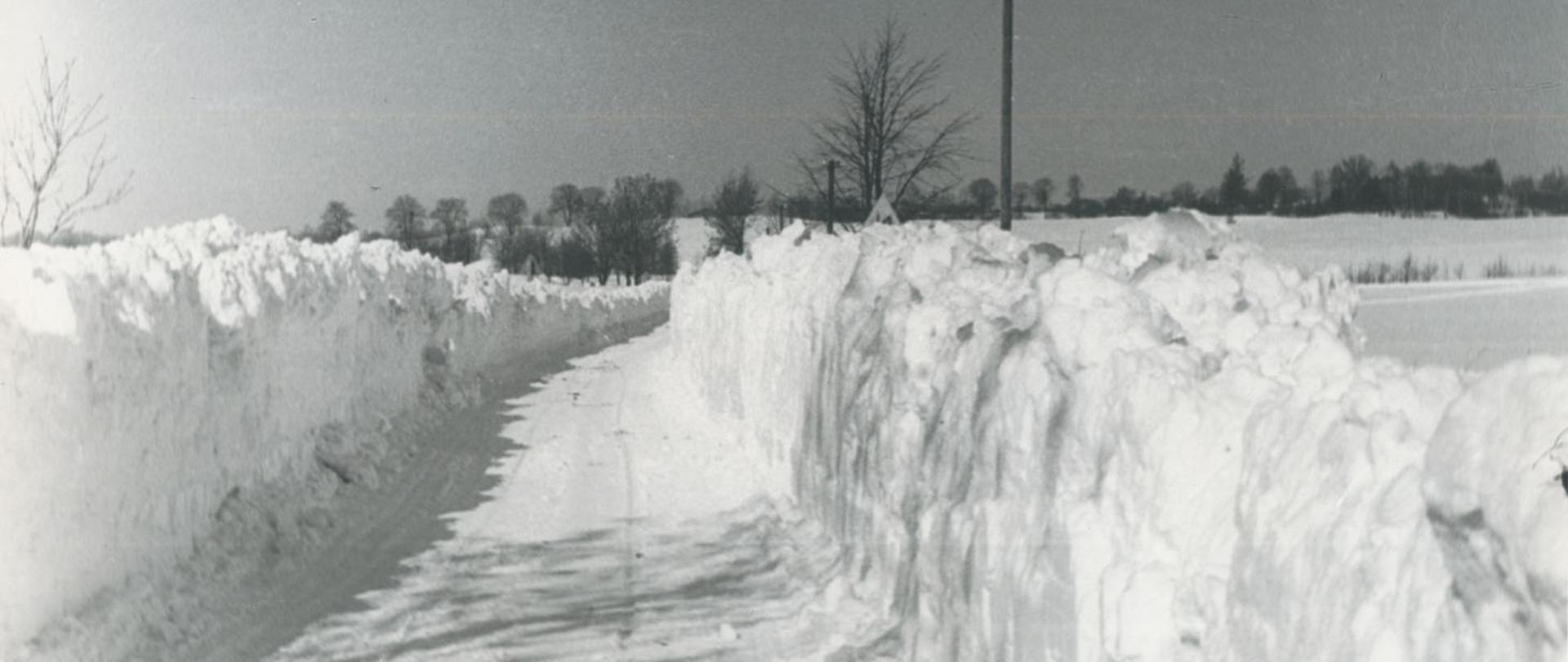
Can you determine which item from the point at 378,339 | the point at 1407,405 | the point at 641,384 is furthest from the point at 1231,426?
the point at 641,384

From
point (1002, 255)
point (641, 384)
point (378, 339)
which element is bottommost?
point (641, 384)

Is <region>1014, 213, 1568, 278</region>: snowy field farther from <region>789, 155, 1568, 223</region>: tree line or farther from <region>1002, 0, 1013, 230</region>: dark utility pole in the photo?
<region>1002, 0, 1013, 230</region>: dark utility pole

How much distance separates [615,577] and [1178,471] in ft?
18.3

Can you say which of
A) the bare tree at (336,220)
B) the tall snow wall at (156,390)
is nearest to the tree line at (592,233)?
the bare tree at (336,220)

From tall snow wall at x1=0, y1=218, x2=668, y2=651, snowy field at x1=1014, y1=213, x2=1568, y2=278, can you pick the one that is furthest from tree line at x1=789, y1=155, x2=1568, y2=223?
tall snow wall at x1=0, y1=218, x2=668, y2=651

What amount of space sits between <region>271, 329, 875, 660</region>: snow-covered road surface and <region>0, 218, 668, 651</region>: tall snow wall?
4.45ft

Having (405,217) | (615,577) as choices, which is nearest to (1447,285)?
(615,577)

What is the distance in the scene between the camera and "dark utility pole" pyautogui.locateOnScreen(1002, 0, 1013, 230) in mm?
20531

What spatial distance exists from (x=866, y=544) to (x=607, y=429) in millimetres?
10170

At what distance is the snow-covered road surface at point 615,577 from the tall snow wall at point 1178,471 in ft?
1.69

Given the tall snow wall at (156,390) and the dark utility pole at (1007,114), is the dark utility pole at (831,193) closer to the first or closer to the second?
the dark utility pole at (1007,114)

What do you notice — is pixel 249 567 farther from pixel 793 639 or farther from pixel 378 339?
pixel 378 339

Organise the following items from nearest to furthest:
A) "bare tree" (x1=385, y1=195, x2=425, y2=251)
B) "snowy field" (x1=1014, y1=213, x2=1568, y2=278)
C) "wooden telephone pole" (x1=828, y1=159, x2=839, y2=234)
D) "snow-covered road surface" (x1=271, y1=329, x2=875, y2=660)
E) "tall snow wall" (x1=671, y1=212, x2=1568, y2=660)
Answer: "tall snow wall" (x1=671, y1=212, x2=1568, y2=660) < "snowy field" (x1=1014, y1=213, x2=1568, y2=278) < "snow-covered road surface" (x1=271, y1=329, x2=875, y2=660) < "wooden telephone pole" (x1=828, y1=159, x2=839, y2=234) < "bare tree" (x1=385, y1=195, x2=425, y2=251)

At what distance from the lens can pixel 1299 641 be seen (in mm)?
3555
